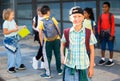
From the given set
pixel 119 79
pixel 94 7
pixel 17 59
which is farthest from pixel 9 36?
pixel 94 7

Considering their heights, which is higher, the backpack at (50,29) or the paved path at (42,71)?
the backpack at (50,29)

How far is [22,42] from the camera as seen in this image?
13.8 m

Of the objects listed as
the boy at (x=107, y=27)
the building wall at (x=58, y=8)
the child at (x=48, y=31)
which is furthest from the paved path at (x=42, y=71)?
the building wall at (x=58, y=8)

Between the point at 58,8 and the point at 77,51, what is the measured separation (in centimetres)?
904

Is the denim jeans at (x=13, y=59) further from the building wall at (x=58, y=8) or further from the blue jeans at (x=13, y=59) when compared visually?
the building wall at (x=58, y=8)

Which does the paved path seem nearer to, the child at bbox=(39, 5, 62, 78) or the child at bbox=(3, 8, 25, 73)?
the child at bbox=(3, 8, 25, 73)

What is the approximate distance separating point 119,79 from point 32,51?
490 cm

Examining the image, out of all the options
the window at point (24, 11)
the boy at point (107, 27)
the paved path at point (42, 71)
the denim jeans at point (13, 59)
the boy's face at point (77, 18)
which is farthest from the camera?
the window at point (24, 11)

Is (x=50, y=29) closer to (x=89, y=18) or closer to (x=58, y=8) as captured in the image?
(x=89, y=18)

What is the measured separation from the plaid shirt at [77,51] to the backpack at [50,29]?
7.83 feet

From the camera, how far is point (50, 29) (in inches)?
285

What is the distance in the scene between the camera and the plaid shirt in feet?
15.7

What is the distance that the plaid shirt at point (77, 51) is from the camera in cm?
479

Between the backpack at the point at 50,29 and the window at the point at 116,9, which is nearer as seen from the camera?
the backpack at the point at 50,29
